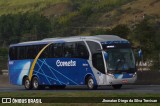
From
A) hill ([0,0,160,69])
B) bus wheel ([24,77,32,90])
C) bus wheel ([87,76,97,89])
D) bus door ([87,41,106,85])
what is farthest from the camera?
hill ([0,0,160,69])

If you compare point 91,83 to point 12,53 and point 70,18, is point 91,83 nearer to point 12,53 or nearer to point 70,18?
point 12,53

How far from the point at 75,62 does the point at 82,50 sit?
3.21 feet

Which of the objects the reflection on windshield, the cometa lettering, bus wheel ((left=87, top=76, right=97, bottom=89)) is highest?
the reflection on windshield

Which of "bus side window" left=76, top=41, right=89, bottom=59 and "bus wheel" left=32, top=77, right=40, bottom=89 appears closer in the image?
"bus side window" left=76, top=41, right=89, bottom=59

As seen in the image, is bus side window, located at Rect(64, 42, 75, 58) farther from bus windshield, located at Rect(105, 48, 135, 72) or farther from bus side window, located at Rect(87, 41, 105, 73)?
bus windshield, located at Rect(105, 48, 135, 72)

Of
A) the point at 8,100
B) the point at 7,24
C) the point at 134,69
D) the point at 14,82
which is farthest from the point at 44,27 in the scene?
the point at 8,100

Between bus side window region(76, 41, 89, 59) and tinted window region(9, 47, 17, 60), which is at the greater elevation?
bus side window region(76, 41, 89, 59)

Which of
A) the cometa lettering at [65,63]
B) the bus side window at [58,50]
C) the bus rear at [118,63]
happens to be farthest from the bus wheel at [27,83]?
the bus rear at [118,63]

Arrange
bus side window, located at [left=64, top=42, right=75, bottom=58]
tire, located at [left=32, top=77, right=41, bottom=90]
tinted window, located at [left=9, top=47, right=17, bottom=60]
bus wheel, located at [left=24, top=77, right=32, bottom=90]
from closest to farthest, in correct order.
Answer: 1. bus side window, located at [left=64, top=42, right=75, bottom=58]
2. tire, located at [left=32, top=77, right=41, bottom=90]
3. bus wheel, located at [left=24, top=77, right=32, bottom=90]
4. tinted window, located at [left=9, top=47, right=17, bottom=60]

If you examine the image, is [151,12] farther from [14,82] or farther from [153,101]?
[153,101]

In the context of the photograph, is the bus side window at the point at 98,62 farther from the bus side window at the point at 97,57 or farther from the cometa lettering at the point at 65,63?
the cometa lettering at the point at 65,63

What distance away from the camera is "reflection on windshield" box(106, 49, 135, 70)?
105 ft

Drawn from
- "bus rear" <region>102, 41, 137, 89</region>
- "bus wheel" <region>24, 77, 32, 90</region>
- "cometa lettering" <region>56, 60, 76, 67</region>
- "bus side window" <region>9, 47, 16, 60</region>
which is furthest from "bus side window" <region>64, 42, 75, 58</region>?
"bus side window" <region>9, 47, 16, 60</region>

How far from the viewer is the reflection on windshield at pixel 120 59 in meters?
32.0
